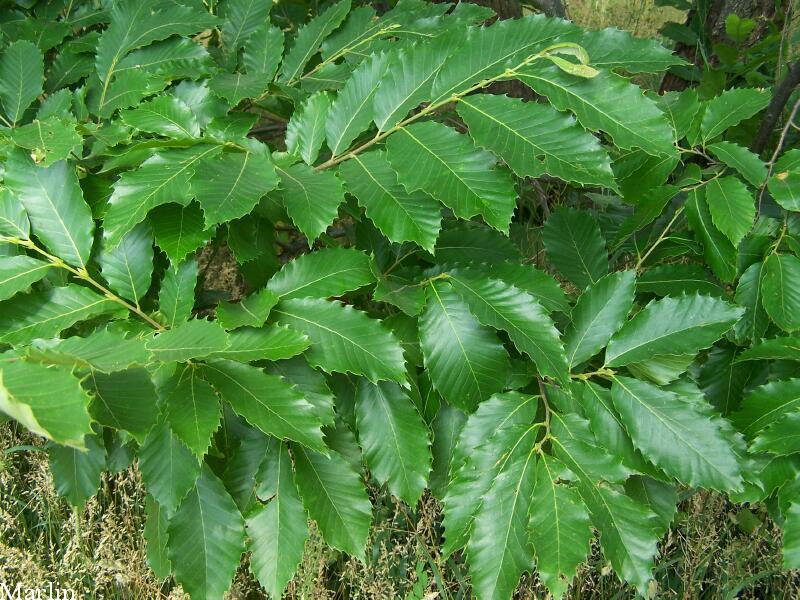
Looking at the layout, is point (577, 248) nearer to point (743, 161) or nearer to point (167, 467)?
point (743, 161)

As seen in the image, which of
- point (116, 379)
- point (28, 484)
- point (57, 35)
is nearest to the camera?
point (116, 379)

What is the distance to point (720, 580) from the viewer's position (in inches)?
83.4

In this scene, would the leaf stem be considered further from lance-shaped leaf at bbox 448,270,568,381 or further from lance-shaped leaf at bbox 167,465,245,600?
lance-shaped leaf at bbox 448,270,568,381

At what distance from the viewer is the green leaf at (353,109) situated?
3.66 ft

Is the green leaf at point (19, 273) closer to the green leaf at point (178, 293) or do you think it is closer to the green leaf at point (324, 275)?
the green leaf at point (178, 293)

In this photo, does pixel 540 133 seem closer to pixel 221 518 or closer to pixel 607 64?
pixel 607 64

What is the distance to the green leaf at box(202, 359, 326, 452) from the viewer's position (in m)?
0.90

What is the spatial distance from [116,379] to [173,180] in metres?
0.29

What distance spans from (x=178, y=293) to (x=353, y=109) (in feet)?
1.23

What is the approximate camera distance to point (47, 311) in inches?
40.2

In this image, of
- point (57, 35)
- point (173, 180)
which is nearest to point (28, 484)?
point (57, 35)

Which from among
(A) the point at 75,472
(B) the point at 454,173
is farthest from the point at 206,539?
(B) the point at 454,173

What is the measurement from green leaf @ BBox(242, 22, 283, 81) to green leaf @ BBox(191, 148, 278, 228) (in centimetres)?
39

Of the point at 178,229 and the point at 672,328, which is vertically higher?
the point at 178,229
